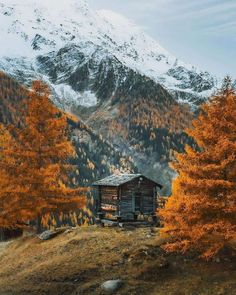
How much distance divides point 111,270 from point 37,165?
50.0 feet

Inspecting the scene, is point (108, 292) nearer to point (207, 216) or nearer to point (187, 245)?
point (187, 245)

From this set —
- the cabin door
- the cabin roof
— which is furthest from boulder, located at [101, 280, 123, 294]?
the cabin door

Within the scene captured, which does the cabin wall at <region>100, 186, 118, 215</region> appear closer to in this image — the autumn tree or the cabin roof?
the cabin roof

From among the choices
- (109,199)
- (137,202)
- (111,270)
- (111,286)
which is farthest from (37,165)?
(111,286)

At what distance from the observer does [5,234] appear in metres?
50.1

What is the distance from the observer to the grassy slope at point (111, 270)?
24.4 m

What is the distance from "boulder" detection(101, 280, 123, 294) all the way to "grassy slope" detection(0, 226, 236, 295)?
29 centimetres

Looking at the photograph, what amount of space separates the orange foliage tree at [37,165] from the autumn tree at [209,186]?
14.2 metres

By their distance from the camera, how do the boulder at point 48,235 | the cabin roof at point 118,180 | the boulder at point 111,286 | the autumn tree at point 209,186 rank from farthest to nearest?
the cabin roof at point 118,180
the boulder at point 48,235
the autumn tree at point 209,186
the boulder at point 111,286

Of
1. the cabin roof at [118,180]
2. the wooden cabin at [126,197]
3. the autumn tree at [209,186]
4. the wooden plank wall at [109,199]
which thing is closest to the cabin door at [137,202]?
the wooden cabin at [126,197]

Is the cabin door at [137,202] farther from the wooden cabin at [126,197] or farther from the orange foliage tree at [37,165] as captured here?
the orange foliage tree at [37,165]

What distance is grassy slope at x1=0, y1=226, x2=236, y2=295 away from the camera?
24375 millimetres

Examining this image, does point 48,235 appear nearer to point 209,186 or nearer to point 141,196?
point 141,196

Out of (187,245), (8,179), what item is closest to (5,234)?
(8,179)
